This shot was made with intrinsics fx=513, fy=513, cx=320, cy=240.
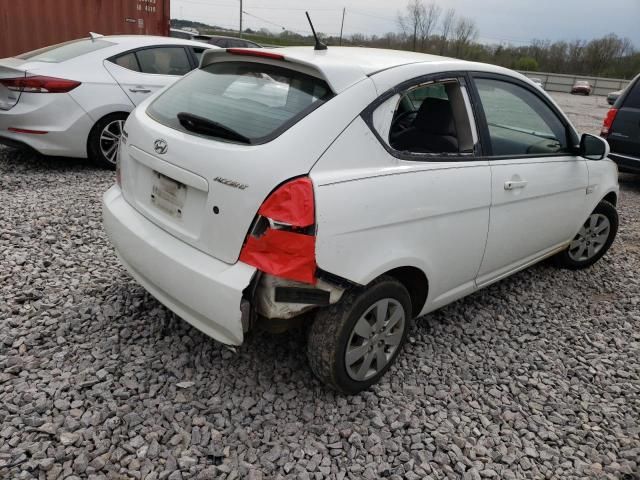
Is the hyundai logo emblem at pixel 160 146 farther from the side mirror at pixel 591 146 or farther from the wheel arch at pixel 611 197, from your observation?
the wheel arch at pixel 611 197

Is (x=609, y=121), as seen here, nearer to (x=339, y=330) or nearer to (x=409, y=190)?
(x=409, y=190)

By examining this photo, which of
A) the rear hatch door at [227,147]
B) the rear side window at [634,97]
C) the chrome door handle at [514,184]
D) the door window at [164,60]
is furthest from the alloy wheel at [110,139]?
the rear side window at [634,97]

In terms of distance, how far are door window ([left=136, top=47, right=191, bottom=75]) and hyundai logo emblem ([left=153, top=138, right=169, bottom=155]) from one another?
4024 millimetres

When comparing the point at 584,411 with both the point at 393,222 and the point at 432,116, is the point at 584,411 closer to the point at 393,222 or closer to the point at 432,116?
the point at 393,222

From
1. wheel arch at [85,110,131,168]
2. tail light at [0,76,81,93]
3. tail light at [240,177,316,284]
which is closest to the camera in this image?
tail light at [240,177,316,284]

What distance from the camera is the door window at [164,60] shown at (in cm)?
609

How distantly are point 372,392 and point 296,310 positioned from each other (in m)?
0.77

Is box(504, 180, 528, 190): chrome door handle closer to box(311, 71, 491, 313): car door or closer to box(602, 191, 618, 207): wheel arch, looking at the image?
box(311, 71, 491, 313): car door

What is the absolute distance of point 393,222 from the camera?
93.7 inches

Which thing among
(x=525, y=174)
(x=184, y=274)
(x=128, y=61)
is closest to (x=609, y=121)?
(x=525, y=174)

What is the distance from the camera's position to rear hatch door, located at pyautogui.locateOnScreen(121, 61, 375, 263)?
2.16 meters

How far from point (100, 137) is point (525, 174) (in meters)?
4.63

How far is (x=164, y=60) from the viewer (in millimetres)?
6270

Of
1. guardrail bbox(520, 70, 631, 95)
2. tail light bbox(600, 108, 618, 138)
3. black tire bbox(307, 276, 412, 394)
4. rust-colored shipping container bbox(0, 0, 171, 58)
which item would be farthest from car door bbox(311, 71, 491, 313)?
guardrail bbox(520, 70, 631, 95)
